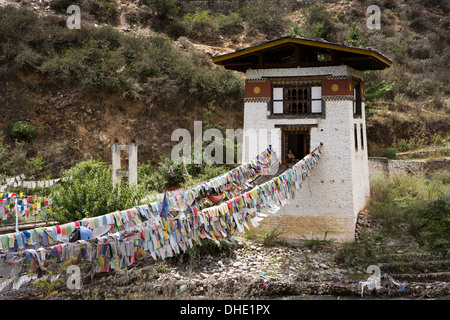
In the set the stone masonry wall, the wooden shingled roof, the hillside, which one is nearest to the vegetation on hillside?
the stone masonry wall

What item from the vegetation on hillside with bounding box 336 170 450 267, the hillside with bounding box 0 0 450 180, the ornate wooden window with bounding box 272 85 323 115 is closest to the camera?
the vegetation on hillside with bounding box 336 170 450 267

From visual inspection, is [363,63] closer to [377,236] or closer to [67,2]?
[377,236]

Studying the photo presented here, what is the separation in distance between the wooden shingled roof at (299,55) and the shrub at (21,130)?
498 inches

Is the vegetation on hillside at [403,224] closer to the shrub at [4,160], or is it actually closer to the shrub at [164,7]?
the shrub at [4,160]

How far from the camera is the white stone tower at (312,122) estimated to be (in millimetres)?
14578

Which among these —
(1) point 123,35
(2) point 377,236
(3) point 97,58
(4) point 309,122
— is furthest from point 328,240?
(1) point 123,35

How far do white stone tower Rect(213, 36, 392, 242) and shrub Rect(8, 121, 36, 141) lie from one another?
1267cm

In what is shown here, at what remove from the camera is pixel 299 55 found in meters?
15.0

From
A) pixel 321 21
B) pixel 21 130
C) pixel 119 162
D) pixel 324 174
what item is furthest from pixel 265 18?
pixel 119 162

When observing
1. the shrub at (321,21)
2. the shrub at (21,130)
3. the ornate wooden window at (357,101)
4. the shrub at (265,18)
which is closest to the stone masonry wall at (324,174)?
the ornate wooden window at (357,101)

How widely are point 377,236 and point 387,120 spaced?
40.6ft

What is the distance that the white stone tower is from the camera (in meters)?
14.6

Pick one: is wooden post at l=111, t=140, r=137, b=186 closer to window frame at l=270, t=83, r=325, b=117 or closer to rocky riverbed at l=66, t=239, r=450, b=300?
rocky riverbed at l=66, t=239, r=450, b=300

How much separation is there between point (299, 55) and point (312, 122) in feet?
7.97
